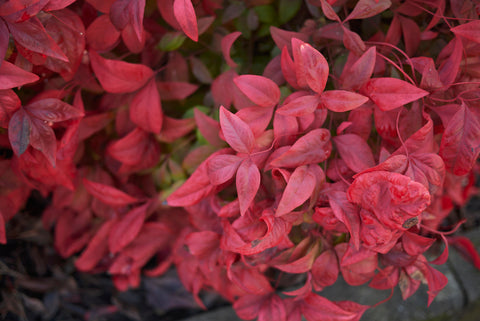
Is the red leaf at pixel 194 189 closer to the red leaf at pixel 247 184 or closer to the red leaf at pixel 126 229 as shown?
the red leaf at pixel 247 184

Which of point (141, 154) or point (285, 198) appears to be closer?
point (285, 198)

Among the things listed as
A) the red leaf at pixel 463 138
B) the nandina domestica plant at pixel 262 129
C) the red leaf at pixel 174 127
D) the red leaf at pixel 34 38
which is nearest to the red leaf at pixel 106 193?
the nandina domestica plant at pixel 262 129

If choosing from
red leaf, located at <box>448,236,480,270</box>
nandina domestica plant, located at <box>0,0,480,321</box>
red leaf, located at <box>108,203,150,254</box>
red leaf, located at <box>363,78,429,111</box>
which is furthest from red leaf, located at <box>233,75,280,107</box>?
red leaf, located at <box>448,236,480,270</box>

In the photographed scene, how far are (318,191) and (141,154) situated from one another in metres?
0.31

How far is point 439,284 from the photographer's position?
476mm

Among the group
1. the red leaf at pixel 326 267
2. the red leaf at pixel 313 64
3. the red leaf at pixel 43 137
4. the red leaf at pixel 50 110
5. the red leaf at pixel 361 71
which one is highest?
the red leaf at pixel 313 64

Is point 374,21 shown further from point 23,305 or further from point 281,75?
point 23,305

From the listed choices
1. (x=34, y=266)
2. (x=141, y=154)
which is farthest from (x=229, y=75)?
(x=34, y=266)

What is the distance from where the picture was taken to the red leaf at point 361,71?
1.38ft

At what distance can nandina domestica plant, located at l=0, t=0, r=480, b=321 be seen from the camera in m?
0.41

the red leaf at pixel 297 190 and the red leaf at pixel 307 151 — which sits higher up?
the red leaf at pixel 307 151

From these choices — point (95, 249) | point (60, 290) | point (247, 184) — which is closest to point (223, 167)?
point (247, 184)

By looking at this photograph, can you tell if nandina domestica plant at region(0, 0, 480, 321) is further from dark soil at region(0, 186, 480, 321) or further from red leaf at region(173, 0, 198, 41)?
dark soil at region(0, 186, 480, 321)

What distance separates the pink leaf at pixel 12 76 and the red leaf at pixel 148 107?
155 mm
